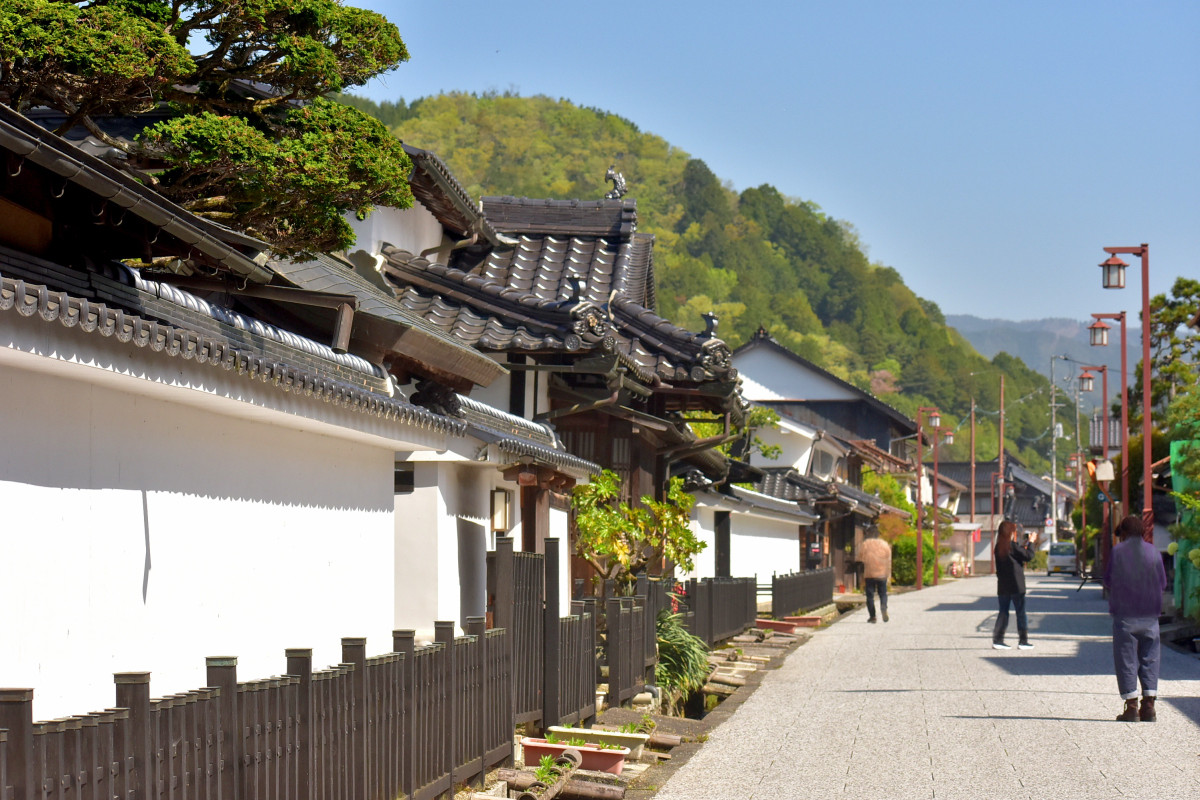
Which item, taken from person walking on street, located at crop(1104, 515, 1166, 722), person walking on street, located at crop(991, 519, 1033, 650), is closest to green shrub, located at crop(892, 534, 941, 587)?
person walking on street, located at crop(991, 519, 1033, 650)

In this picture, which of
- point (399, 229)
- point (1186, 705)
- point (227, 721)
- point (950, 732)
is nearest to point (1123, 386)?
point (1186, 705)

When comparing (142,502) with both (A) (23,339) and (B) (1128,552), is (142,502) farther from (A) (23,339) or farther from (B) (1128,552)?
(B) (1128,552)

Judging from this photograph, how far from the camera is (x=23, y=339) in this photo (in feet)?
15.7

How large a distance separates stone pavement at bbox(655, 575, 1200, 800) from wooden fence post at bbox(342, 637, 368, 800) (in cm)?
297

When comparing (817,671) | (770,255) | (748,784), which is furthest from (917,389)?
(748,784)

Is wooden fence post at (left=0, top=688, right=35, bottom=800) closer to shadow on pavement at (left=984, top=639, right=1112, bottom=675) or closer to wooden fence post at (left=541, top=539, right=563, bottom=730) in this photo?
wooden fence post at (left=541, top=539, right=563, bottom=730)

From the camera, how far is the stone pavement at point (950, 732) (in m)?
9.05

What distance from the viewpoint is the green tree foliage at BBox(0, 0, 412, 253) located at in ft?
23.1

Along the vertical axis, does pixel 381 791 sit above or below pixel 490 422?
below

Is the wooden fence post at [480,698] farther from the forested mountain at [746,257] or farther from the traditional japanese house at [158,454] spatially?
the forested mountain at [746,257]

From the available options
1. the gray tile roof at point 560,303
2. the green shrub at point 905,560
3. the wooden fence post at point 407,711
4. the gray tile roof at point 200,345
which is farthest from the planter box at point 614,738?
the green shrub at point 905,560

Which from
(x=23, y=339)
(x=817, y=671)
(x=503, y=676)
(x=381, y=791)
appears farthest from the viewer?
(x=817, y=671)

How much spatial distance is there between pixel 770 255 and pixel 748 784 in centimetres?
12059

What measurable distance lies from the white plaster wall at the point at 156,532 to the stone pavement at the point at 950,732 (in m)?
3.00
